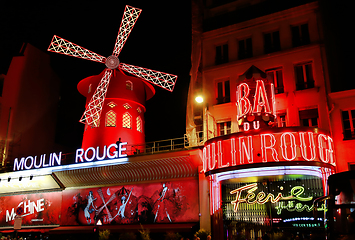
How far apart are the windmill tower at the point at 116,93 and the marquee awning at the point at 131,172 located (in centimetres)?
188

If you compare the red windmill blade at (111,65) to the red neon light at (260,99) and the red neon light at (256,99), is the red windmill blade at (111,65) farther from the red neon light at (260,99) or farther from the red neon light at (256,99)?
the red neon light at (260,99)

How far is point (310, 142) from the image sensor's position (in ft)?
32.9

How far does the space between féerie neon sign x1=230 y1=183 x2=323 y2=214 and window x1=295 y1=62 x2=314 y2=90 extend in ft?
12.0

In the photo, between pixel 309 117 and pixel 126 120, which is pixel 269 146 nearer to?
pixel 309 117

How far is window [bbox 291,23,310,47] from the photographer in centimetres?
1264

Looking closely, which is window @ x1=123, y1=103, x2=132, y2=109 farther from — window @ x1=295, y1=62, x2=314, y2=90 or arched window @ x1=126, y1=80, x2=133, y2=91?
window @ x1=295, y1=62, x2=314, y2=90

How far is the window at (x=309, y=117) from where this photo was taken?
38.3 feet

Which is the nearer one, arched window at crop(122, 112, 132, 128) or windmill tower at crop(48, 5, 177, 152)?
windmill tower at crop(48, 5, 177, 152)

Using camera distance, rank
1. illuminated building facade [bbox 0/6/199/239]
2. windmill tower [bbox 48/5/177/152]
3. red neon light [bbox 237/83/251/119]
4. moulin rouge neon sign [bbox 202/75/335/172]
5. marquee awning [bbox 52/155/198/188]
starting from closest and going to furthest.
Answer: moulin rouge neon sign [bbox 202/75/335/172] < red neon light [bbox 237/83/251/119] < marquee awning [bbox 52/155/198/188] < illuminated building facade [bbox 0/6/199/239] < windmill tower [bbox 48/5/177/152]

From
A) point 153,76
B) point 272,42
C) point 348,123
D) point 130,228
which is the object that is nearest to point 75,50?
point 153,76

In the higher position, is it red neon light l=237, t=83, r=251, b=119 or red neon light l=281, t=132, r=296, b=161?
red neon light l=237, t=83, r=251, b=119

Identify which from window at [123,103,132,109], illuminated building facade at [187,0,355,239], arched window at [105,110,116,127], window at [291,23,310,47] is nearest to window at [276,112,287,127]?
illuminated building facade at [187,0,355,239]

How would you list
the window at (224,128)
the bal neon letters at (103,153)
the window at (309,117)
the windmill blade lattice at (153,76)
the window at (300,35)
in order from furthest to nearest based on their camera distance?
the windmill blade lattice at (153,76) < the bal neon letters at (103,153) < the window at (224,128) < the window at (300,35) < the window at (309,117)

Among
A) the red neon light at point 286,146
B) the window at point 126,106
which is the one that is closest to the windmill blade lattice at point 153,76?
the window at point 126,106
